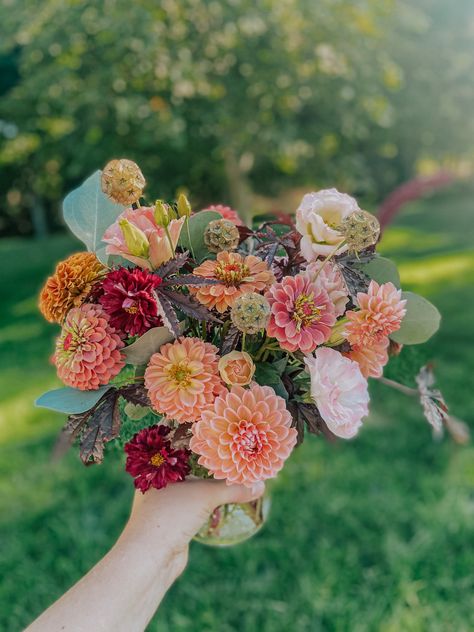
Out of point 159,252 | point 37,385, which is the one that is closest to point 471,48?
point 37,385

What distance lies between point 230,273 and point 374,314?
25cm

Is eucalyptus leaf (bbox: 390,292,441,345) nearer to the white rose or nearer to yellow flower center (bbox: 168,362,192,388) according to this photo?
the white rose

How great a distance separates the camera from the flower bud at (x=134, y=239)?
1058mm

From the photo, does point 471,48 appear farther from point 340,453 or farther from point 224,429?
point 224,429

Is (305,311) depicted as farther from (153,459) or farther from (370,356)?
(153,459)

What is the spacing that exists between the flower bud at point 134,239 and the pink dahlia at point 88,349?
0.12 meters

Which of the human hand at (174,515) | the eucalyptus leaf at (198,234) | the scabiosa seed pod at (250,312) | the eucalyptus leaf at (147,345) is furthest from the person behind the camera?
the human hand at (174,515)

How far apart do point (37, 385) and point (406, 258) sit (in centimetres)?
575

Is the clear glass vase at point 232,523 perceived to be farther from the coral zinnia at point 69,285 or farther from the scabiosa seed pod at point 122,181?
the scabiosa seed pod at point 122,181

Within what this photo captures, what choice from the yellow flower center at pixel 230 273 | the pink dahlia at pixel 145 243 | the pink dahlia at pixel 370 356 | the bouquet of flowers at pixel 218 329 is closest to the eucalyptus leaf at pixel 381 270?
the bouquet of flowers at pixel 218 329

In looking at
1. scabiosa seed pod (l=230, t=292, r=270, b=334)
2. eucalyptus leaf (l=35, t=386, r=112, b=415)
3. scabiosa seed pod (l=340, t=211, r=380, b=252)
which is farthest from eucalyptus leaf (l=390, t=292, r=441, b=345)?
eucalyptus leaf (l=35, t=386, r=112, b=415)

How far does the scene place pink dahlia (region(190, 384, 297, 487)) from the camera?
108 cm

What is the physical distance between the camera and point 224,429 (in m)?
1.09

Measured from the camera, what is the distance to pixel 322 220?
109 centimetres
